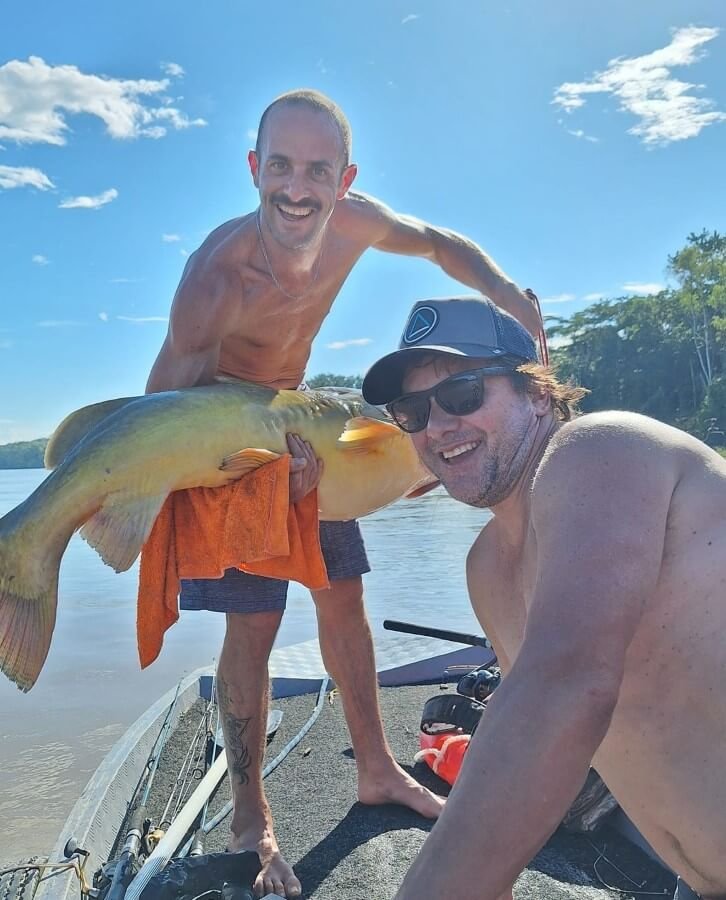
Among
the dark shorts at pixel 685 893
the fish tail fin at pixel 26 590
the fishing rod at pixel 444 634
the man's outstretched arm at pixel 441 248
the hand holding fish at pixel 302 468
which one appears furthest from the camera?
the fishing rod at pixel 444 634

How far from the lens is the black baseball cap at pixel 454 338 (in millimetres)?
1972

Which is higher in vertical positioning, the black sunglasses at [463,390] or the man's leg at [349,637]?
the black sunglasses at [463,390]

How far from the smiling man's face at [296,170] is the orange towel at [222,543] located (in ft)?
3.26

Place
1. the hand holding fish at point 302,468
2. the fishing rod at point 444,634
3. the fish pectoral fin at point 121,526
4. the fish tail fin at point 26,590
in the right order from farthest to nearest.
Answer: the fishing rod at point 444,634 < the hand holding fish at point 302,468 < the fish pectoral fin at point 121,526 < the fish tail fin at point 26,590

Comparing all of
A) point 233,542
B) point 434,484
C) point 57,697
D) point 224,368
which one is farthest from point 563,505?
point 57,697

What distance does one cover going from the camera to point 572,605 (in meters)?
1.22

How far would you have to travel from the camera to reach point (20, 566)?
2.83 meters

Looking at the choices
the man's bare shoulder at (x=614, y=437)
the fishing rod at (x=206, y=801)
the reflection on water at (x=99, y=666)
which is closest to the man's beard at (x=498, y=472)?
the man's bare shoulder at (x=614, y=437)

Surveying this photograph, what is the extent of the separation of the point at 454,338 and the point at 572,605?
2.95 feet

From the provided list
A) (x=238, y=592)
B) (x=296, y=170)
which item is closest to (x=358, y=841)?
(x=238, y=592)

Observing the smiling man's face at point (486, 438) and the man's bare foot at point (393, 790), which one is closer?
the smiling man's face at point (486, 438)

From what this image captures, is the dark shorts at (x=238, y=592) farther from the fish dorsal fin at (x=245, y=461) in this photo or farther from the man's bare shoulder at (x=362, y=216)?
the man's bare shoulder at (x=362, y=216)

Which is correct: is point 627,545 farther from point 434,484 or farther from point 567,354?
point 567,354

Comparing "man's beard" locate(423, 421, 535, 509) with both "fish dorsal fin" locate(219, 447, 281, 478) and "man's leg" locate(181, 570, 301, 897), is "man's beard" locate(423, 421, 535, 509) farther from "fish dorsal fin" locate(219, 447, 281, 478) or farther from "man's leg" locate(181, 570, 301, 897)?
"man's leg" locate(181, 570, 301, 897)
